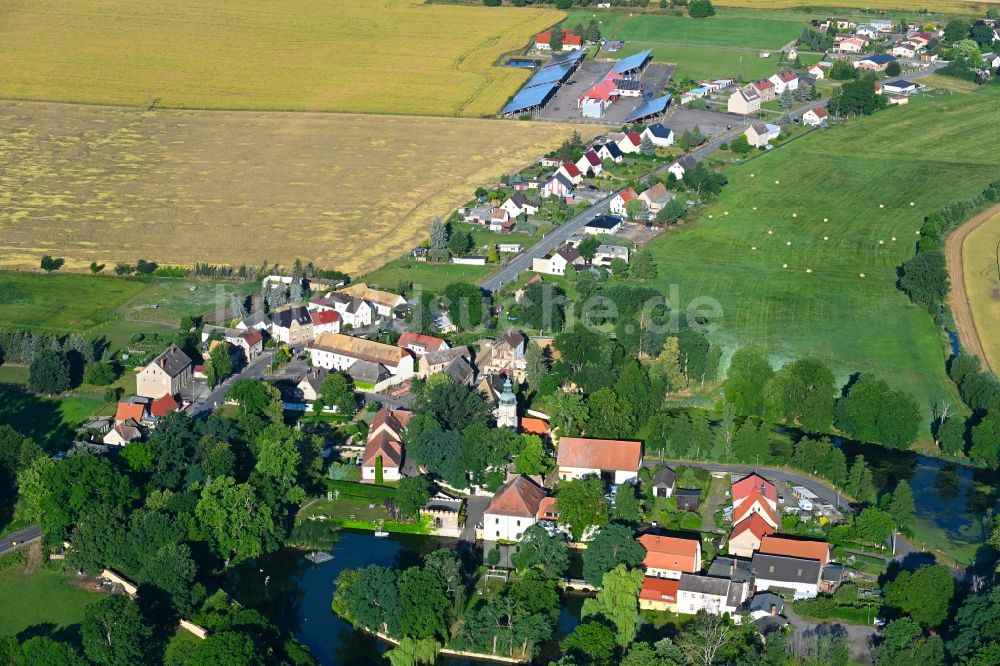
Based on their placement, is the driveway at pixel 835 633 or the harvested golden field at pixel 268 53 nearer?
the driveway at pixel 835 633

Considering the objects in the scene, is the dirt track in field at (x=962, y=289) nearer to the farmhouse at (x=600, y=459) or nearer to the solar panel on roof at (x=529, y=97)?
the farmhouse at (x=600, y=459)

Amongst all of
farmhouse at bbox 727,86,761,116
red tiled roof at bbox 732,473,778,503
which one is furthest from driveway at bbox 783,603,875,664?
farmhouse at bbox 727,86,761,116

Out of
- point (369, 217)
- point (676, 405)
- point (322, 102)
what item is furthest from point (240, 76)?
point (676, 405)

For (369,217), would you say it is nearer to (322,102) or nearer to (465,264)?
(465,264)

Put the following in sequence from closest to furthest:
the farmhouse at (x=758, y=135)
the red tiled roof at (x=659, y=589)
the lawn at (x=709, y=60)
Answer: the red tiled roof at (x=659, y=589), the farmhouse at (x=758, y=135), the lawn at (x=709, y=60)

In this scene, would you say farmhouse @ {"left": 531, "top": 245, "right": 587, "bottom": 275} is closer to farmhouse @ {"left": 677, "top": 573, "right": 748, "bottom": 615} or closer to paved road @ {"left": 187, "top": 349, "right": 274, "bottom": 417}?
paved road @ {"left": 187, "top": 349, "right": 274, "bottom": 417}

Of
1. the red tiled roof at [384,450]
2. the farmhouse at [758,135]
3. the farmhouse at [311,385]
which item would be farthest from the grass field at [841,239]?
the farmhouse at [311,385]
